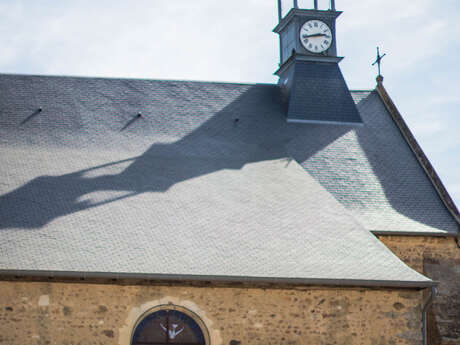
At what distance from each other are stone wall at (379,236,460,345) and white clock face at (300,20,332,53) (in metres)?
6.16

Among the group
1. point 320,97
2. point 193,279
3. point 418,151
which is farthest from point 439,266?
point 193,279

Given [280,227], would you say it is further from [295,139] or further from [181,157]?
[295,139]

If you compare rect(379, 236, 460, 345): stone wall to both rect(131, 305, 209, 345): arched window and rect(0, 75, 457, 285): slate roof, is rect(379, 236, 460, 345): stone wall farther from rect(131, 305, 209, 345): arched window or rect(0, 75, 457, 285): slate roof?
rect(131, 305, 209, 345): arched window

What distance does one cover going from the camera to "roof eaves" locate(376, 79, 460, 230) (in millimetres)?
17062

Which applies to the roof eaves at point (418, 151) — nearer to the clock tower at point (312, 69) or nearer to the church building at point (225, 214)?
the church building at point (225, 214)

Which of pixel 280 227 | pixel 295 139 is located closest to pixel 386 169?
pixel 295 139

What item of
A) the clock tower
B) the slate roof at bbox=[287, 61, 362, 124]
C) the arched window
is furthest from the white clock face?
the arched window

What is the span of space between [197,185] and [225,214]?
1104mm

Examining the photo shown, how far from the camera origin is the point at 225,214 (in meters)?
14.4

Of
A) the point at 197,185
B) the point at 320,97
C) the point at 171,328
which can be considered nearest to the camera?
the point at 171,328

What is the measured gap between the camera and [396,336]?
13.2 metres

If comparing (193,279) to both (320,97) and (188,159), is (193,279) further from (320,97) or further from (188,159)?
(320,97)

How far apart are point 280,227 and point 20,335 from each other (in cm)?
463

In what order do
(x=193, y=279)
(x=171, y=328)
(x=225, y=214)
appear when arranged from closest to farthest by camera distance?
(x=193, y=279), (x=171, y=328), (x=225, y=214)
